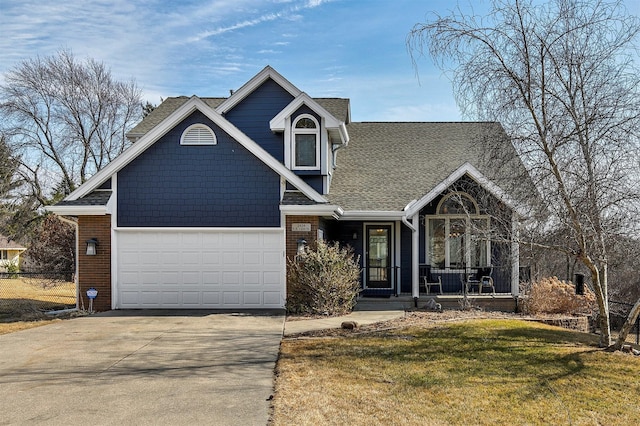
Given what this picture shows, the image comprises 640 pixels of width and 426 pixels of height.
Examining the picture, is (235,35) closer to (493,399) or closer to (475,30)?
(475,30)

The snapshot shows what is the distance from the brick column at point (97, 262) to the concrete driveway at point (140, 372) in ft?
6.09

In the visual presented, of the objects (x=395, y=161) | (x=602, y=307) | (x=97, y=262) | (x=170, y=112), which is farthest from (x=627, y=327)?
(x=170, y=112)

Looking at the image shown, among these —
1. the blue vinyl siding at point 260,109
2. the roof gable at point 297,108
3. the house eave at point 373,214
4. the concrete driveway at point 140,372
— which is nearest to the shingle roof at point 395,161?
the house eave at point 373,214

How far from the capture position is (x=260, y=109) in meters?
17.3

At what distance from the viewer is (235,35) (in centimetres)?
1612

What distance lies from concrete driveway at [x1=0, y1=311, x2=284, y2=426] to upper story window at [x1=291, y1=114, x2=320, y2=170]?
5240mm

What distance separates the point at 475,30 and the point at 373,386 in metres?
6.09

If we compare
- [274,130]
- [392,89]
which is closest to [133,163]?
[274,130]

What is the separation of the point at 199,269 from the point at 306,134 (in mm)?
4763

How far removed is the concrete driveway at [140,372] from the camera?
6066mm

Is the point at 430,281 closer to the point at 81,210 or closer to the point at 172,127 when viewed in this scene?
the point at 172,127

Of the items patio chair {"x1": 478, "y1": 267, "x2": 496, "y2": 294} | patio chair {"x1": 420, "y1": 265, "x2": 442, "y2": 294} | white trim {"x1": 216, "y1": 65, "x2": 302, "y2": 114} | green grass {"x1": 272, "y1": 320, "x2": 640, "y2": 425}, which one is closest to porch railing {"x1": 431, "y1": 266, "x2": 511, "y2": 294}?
patio chair {"x1": 420, "y1": 265, "x2": 442, "y2": 294}

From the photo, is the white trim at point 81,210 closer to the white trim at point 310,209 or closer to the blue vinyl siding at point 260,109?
the white trim at point 310,209

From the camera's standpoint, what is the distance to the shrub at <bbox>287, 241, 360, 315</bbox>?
13.2m
